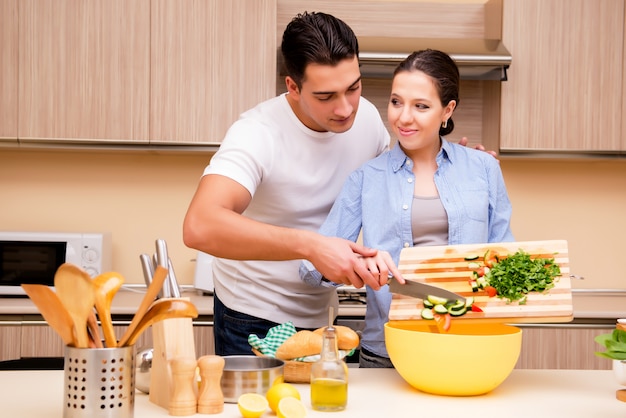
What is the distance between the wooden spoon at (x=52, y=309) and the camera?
1.17 meters

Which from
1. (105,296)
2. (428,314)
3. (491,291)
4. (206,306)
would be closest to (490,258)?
(491,291)

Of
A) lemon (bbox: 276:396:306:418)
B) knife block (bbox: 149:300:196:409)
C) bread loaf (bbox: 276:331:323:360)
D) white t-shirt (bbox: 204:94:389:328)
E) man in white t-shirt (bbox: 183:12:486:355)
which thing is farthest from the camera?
white t-shirt (bbox: 204:94:389:328)

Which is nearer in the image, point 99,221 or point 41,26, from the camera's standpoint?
point 41,26

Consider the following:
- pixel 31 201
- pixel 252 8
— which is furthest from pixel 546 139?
pixel 31 201

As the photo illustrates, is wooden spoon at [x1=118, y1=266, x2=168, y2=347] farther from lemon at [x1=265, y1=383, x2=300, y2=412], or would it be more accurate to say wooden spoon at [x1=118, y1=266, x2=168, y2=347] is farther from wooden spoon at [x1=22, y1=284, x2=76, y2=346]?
lemon at [x1=265, y1=383, x2=300, y2=412]

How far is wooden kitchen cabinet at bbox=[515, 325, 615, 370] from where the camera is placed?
3012 mm

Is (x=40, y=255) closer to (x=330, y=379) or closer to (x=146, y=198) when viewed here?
(x=146, y=198)

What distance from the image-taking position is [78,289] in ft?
3.86

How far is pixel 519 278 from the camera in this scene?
1.58 metres

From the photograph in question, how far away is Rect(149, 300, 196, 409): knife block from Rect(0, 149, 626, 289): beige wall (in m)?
2.07

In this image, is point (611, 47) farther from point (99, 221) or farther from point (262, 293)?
point (99, 221)

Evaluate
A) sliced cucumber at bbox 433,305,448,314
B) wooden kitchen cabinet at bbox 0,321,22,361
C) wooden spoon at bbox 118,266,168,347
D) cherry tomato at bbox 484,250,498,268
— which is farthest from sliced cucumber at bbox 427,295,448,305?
wooden kitchen cabinet at bbox 0,321,22,361

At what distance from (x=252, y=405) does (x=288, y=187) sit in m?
0.83

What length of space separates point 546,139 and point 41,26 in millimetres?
2104
